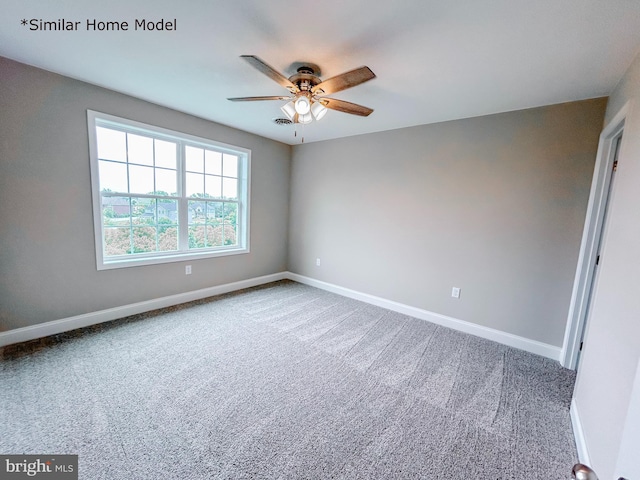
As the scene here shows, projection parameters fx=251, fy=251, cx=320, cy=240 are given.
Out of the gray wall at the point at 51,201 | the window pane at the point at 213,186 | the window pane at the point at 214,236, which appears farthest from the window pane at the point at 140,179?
the window pane at the point at 214,236

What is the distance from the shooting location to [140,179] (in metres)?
2.94

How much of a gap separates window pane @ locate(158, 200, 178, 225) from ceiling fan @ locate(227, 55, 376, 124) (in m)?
1.83

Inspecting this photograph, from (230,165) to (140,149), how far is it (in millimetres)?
1155

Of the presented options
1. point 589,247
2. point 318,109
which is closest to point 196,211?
point 318,109

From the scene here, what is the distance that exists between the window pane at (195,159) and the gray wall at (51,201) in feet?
1.19

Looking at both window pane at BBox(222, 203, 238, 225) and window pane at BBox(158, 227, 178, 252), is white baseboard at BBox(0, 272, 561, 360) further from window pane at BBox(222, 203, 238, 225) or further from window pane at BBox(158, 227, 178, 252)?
window pane at BBox(222, 203, 238, 225)

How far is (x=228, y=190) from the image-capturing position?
3832 mm

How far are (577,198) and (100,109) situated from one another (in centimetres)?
468

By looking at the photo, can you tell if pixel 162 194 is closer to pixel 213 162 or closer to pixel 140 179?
pixel 140 179

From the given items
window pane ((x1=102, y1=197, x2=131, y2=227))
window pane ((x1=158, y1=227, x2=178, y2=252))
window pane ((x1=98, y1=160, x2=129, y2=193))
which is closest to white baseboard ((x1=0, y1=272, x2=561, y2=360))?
window pane ((x1=158, y1=227, x2=178, y2=252))

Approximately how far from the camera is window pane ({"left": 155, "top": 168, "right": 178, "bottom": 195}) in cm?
310

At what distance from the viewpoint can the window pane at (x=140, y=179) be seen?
288cm

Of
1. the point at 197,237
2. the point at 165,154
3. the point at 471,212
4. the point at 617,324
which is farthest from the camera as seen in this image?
the point at 197,237

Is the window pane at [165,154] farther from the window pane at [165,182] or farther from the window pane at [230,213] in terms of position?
the window pane at [230,213]
